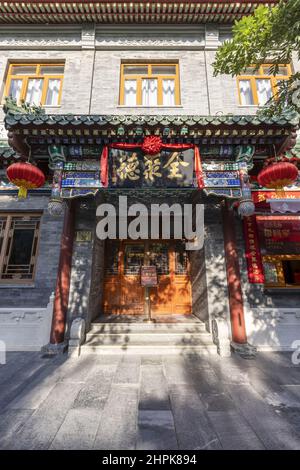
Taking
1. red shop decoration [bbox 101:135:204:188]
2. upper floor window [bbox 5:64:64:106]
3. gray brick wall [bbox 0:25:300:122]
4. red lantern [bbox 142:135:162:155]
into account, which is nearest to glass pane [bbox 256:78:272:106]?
gray brick wall [bbox 0:25:300:122]

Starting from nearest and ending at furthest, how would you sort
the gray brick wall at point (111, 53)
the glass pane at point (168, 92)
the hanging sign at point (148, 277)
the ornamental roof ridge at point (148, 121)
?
the ornamental roof ridge at point (148, 121)
the hanging sign at point (148, 277)
the gray brick wall at point (111, 53)
the glass pane at point (168, 92)

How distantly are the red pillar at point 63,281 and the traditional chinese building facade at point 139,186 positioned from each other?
32 mm

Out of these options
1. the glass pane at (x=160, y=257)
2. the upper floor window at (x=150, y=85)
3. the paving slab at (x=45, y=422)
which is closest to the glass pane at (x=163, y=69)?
the upper floor window at (x=150, y=85)

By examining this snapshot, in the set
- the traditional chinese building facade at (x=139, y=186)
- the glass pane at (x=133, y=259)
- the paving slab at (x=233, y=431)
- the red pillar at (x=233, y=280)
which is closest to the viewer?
the paving slab at (x=233, y=431)

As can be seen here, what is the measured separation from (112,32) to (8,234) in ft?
24.5

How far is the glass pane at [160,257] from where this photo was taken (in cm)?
730

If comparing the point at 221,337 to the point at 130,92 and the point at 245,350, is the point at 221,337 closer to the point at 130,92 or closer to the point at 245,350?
the point at 245,350

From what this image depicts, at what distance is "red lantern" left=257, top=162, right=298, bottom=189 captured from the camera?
3.79 m

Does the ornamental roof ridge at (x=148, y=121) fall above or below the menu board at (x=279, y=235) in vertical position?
above

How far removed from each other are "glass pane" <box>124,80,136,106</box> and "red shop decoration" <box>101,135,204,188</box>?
3.65 m

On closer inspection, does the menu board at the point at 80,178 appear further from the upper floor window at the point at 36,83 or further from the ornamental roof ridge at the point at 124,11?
the ornamental roof ridge at the point at 124,11

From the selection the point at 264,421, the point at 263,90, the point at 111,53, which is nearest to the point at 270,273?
the point at 264,421

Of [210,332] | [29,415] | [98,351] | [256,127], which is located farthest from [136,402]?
[256,127]

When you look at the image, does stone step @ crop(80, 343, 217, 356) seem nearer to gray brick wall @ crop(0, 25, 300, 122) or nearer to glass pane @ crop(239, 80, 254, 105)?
gray brick wall @ crop(0, 25, 300, 122)
